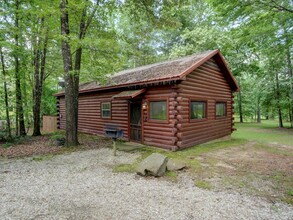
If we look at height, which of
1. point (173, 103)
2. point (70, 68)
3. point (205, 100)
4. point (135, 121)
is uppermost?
point (70, 68)

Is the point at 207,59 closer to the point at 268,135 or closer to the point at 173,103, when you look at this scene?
the point at 173,103

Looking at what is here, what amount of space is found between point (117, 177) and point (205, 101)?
6499 mm

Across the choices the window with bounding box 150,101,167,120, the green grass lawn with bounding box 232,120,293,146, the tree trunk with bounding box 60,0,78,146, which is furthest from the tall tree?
the green grass lawn with bounding box 232,120,293,146

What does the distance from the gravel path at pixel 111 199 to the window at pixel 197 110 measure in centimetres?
454

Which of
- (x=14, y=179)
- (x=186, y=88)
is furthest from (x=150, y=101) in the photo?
(x=14, y=179)

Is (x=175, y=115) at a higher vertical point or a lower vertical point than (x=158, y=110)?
lower

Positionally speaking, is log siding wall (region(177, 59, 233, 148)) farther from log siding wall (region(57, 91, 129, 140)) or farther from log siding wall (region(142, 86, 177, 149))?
log siding wall (region(57, 91, 129, 140))

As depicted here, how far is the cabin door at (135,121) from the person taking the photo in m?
10.0

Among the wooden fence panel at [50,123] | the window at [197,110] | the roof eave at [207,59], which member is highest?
the roof eave at [207,59]

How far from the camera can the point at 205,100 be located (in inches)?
397

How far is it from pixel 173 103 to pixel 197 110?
198 centimetres

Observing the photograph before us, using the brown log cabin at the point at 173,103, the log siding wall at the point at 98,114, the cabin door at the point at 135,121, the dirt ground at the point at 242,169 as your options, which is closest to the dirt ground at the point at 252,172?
the dirt ground at the point at 242,169

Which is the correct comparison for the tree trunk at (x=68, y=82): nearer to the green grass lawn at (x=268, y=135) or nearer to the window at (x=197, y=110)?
the window at (x=197, y=110)

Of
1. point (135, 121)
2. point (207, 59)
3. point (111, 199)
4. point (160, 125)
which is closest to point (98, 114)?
point (135, 121)
